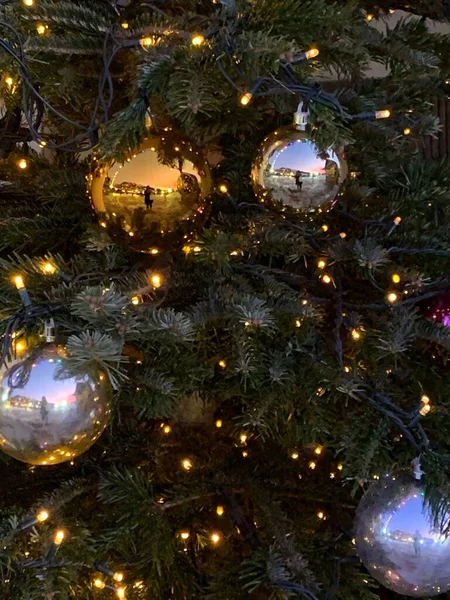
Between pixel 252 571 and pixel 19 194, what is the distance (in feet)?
1.85

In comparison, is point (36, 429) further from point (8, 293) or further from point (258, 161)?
point (258, 161)

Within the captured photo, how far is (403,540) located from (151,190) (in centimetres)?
39

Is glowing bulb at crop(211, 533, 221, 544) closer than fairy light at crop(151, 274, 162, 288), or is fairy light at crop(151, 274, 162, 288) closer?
fairy light at crop(151, 274, 162, 288)

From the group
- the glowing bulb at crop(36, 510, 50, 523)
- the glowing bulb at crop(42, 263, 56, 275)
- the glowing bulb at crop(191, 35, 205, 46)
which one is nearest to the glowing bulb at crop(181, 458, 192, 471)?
the glowing bulb at crop(36, 510, 50, 523)

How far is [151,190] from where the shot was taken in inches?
22.3

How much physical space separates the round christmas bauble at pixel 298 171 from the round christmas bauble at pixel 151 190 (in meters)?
0.07

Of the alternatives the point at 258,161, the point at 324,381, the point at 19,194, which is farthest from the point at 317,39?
the point at 19,194

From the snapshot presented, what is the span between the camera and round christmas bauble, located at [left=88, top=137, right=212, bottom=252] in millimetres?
565

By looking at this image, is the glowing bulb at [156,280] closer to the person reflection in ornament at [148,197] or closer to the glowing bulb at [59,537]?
the person reflection in ornament at [148,197]

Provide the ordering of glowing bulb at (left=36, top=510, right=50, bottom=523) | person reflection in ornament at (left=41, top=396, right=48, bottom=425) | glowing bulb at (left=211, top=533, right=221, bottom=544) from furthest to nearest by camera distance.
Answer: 1. glowing bulb at (left=211, top=533, right=221, bottom=544)
2. glowing bulb at (left=36, top=510, right=50, bottom=523)
3. person reflection in ornament at (left=41, top=396, right=48, bottom=425)

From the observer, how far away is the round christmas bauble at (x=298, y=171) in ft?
1.85

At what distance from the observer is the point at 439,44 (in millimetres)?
726

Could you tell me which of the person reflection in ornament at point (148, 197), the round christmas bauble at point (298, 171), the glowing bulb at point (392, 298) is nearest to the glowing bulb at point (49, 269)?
the person reflection in ornament at point (148, 197)

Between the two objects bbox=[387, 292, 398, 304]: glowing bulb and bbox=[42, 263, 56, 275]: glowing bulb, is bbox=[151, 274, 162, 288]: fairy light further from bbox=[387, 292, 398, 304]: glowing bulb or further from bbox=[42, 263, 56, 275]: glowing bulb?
bbox=[387, 292, 398, 304]: glowing bulb
